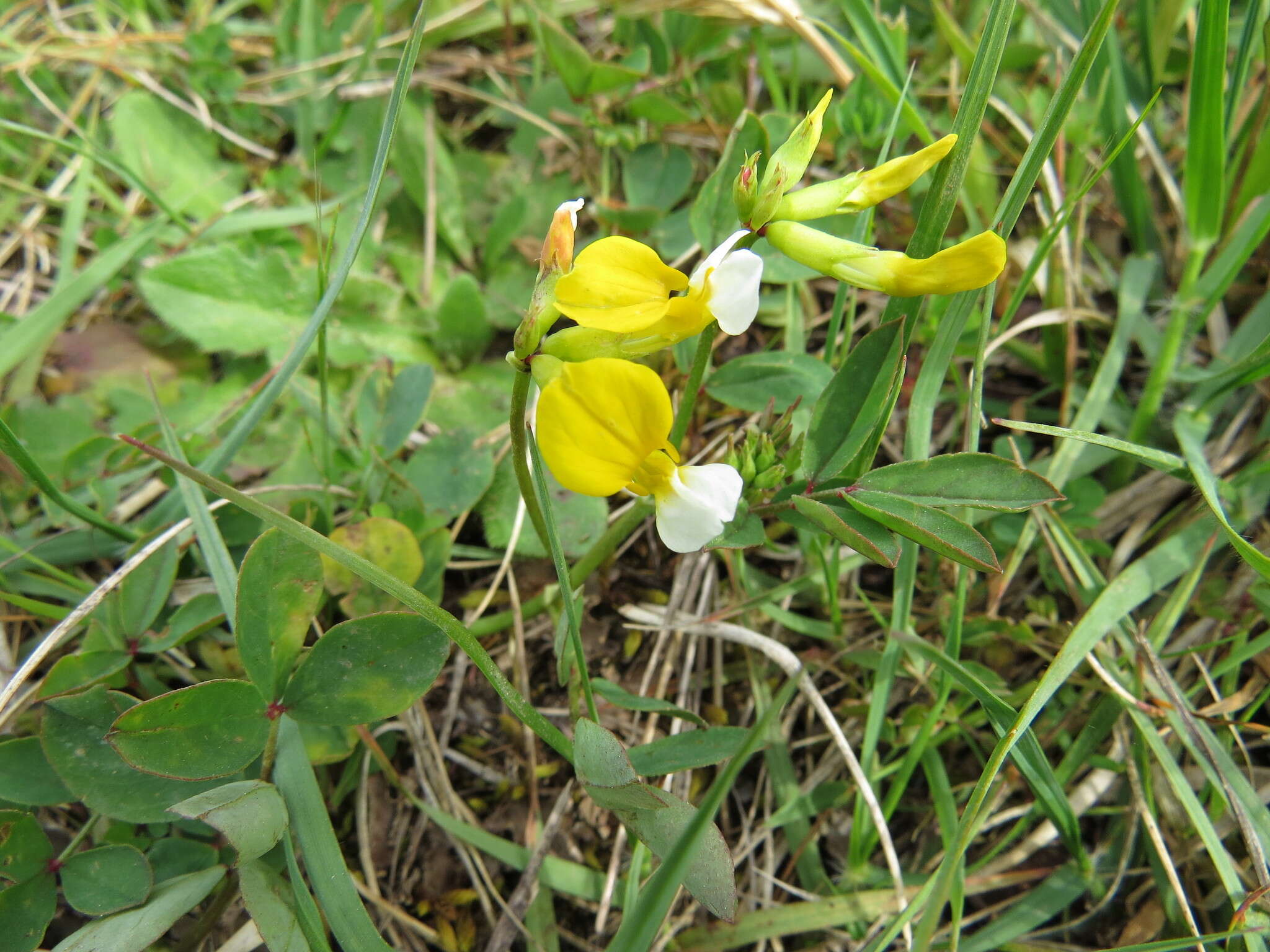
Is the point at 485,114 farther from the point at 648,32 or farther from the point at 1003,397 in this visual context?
the point at 1003,397

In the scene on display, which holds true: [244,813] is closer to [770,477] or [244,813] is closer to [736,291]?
[770,477]

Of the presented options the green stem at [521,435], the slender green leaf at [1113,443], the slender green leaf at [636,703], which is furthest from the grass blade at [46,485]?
the slender green leaf at [1113,443]

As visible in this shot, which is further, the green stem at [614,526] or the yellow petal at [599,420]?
the green stem at [614,526]

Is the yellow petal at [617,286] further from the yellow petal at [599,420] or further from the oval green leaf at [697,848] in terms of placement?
the oval green leaf at [697,848]

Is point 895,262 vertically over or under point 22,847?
over

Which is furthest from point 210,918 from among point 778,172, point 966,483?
point 778,172

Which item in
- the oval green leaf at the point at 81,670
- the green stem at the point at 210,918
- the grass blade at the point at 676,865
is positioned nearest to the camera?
the grass blade at the point at 676,865
